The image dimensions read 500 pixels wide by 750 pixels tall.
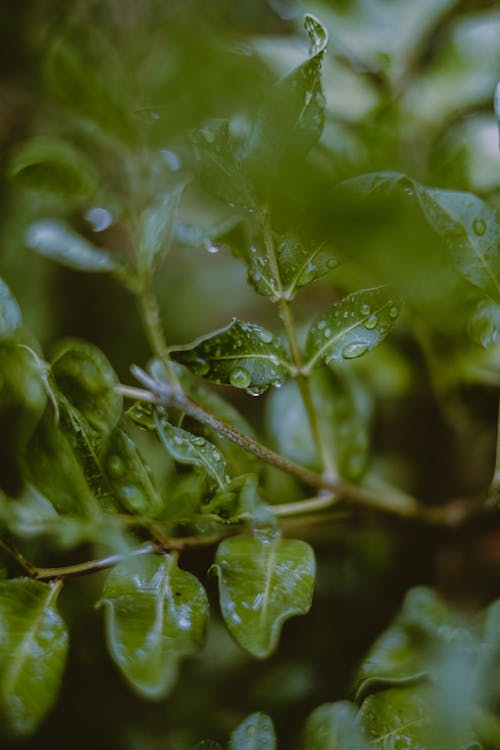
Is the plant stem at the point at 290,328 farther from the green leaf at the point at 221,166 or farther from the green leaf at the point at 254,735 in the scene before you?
the green leaf at the point at 254,735

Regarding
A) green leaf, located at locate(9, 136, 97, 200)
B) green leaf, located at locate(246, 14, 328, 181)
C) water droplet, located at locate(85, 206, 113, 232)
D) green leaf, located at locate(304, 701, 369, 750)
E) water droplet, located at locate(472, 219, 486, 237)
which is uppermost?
green leaf, located at locate(246, 14, 328, 181)

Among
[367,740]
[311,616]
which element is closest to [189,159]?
[367,740]

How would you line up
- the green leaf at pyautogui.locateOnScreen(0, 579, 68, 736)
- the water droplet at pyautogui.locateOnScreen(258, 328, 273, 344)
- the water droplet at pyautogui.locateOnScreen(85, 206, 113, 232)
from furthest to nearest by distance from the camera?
1. the water droplet at pyautogui.locateOnScreen(85, 206, 113, 232)
2. the water droplet at pyautogui.locateOnScreen(258, 328, 273, 344)
3. the green leaf at pyautogui.locateOnScreen(0, 579, 68, 736)

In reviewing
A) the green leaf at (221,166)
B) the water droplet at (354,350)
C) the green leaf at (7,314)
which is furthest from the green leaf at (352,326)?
the green leaf at (7,314)

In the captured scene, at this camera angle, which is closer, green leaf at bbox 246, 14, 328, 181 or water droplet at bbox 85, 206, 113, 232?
green leaf at bbox 246, 14, 328, 181

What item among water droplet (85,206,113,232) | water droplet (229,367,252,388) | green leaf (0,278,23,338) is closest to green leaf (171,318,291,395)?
water droplet (229,367,252,388)

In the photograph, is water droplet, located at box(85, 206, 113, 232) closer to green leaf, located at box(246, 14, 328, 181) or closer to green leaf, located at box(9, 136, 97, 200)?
green leaf, located at box(9, 136, 97, 200)

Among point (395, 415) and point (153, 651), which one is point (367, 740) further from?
point (395, 415)

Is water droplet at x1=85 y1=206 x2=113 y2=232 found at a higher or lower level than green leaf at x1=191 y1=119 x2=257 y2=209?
lower
